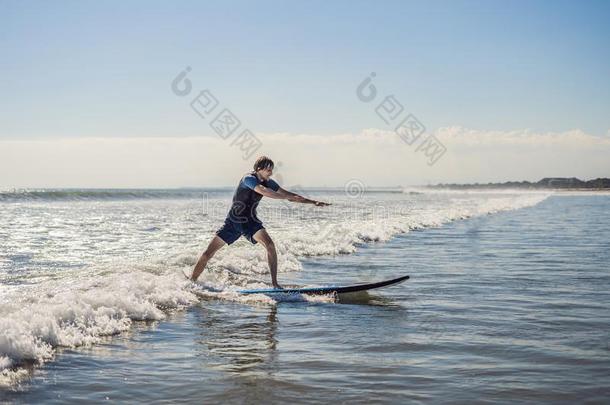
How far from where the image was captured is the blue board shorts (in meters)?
9.30

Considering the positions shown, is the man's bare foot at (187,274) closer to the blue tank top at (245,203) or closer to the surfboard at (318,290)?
the surfboard at (318,290)

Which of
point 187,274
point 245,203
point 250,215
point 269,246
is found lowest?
point 187,274

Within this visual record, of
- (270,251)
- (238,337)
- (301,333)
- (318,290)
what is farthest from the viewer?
(270,251)

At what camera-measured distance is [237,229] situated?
367 inches

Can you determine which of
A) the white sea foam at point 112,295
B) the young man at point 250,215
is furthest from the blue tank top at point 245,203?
the white sea foam at point 112,295

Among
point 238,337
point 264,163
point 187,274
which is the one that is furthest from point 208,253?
point 238,337

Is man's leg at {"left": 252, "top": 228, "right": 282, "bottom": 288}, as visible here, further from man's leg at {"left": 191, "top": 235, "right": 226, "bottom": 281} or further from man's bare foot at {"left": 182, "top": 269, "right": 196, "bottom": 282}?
man's bare foot at {"left": 182, "top": 269, "right": 196, "bottom": 282}

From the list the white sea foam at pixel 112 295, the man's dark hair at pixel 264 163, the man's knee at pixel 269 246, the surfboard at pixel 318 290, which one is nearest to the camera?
the white sea foam at pixel 112 295

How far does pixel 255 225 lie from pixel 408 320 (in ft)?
11.1

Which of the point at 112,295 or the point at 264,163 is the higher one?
the point at 264,163

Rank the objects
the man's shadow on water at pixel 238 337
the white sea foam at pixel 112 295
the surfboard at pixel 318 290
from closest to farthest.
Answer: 1. the man's shadow on water at pixel 238 337
2. the white sea foam at pixel 112 295
3. the surfboard at pixel 318 290

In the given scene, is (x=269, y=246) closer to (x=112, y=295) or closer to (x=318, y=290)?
(x=318, y=290)

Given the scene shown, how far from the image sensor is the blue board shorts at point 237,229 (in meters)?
9.30

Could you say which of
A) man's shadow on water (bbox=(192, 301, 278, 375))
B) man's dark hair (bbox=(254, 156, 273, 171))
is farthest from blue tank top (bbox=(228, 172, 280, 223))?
man's shadow on water (bbox=(192, 301, 278, 375))
